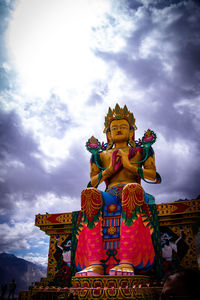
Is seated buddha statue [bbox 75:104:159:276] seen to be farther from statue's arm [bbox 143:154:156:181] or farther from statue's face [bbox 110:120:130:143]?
statue's face [bbox 110:120:130:143]

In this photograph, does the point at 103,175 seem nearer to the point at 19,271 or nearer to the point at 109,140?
the point at 109,140

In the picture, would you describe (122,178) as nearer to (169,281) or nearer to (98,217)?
(98,217)

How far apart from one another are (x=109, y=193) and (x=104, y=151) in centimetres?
120

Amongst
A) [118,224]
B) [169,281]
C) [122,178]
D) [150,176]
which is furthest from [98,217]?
[169,281]

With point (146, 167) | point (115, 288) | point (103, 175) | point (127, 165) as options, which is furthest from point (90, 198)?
point (146, 167)

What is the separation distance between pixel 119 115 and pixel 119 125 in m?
0.28

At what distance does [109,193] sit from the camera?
14.3ft

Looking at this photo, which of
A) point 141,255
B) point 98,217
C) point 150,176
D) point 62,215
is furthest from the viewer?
point 62,215

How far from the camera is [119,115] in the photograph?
549 cm

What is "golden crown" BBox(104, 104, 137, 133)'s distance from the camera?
5.49 m

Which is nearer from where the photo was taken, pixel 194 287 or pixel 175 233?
pixel 194 287

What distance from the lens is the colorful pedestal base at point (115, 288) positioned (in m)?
2.35

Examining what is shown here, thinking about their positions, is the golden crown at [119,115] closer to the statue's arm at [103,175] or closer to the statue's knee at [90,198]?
the statue's arm at [103,175]

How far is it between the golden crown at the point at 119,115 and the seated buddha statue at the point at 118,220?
30.1 inches
